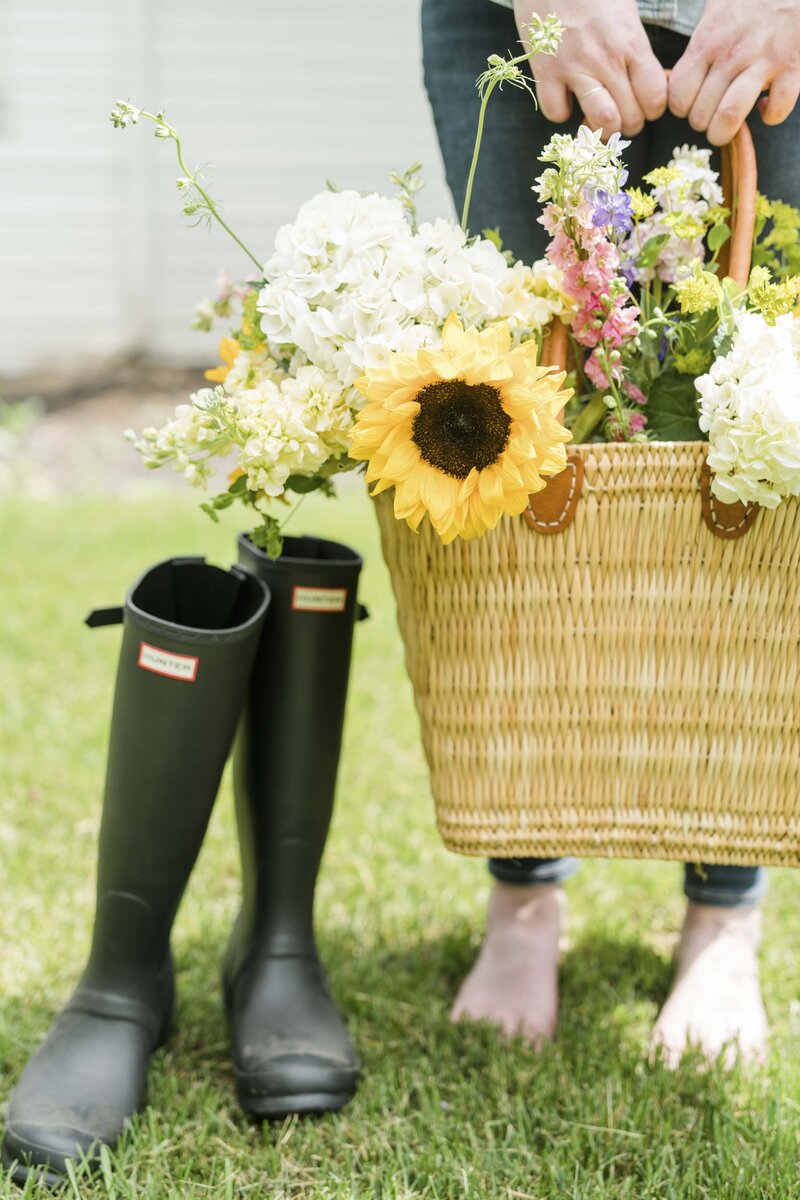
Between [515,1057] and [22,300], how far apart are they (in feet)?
18.0

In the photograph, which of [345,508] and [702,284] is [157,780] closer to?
[702,284]

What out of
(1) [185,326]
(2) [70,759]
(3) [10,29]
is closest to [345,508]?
(2) [70,759]

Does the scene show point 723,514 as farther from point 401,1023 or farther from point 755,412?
point 401,1023

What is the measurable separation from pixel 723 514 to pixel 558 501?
0.14m

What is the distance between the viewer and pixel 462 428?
947 mm

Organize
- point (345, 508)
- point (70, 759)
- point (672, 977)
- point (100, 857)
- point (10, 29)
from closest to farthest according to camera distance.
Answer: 1. point (100, 857)
2. point (672, 977)
3. point (70, 759)
4. point (345, 508)
5. point (10, 29)

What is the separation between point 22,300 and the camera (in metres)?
6.03

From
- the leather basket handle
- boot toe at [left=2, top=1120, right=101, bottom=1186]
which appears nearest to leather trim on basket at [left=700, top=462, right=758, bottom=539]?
the leather basket handle

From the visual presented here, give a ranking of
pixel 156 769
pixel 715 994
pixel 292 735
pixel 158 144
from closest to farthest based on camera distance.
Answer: pixel 156 769 < pixel 292 735 < pixel 715 994 < pixel 158 144

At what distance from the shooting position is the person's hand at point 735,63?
1.05m

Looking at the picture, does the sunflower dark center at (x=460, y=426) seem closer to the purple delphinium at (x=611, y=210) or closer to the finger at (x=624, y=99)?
the purple delphinium at (x=611, y=210)

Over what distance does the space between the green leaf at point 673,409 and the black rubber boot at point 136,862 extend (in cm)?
42

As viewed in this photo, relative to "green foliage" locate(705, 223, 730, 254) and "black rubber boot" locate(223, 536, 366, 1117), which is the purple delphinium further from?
"black rubber boot" locate(223, 536, 366, 1117)

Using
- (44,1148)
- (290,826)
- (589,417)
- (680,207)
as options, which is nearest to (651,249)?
(680,207)
